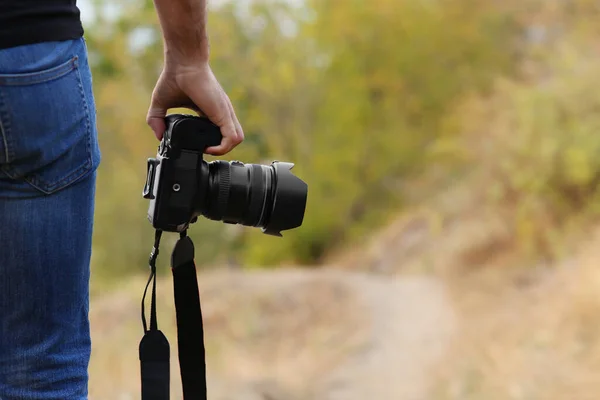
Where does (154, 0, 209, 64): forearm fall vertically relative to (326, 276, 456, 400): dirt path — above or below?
below

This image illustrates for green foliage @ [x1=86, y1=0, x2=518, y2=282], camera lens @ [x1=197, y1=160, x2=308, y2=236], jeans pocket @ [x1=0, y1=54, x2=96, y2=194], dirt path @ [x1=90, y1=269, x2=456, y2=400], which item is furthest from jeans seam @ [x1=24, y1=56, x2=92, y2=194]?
green foliage @ [x1=86, y1=0, x2=518, y2=282]

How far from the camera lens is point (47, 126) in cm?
121

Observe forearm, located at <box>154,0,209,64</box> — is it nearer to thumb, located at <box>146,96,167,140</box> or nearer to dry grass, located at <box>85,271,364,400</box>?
thumb, located at <box>146,96,167,140</box>

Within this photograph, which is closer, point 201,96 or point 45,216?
point 45,216

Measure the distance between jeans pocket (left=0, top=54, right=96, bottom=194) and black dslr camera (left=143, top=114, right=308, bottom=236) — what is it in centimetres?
27

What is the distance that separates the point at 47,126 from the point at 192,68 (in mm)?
336

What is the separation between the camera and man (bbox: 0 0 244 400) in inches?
47.0

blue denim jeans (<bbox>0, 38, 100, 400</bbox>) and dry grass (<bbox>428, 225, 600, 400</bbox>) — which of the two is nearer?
blue denim jeans (<bbox>0, 38, 100, 400</bbox>)

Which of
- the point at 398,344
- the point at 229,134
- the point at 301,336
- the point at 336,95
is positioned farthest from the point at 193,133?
the point at 336,95

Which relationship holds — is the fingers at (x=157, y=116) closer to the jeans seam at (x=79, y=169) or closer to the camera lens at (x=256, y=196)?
the camera lens at (x=256, y=196)

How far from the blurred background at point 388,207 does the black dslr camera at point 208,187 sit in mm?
2615

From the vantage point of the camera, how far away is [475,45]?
59.3 feet

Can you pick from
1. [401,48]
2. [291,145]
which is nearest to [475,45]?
[401,48]

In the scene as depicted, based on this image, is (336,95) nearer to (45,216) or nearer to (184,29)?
(184,29)
